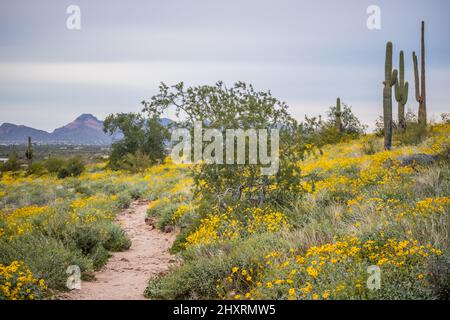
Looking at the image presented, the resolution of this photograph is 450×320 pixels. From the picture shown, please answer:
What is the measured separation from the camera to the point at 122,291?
21.1 feet

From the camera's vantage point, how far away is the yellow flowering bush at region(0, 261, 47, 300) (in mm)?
4898

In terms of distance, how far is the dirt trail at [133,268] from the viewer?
6.19 m

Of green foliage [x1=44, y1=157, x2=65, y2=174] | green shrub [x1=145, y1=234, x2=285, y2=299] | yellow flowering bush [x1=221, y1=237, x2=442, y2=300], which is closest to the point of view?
yellow flowering bush [x1=221, y1=237, x2=442, y2=300]

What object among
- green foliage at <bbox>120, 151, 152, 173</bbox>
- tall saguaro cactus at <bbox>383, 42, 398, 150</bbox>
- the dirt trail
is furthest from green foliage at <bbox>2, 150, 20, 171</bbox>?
tall saguaro cactus at <bbox>383, 42, 398, 150</bbox>

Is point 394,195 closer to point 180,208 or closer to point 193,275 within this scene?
point 193,275

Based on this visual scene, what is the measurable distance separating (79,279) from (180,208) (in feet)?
16.5

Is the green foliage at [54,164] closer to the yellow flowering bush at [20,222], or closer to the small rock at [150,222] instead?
the small rock at [150,222]

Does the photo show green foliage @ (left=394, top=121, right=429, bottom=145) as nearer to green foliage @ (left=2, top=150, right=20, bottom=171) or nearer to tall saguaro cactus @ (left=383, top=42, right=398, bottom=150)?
tall saguaro cactus @ (left=383, top=42, right=398, bottom=150)

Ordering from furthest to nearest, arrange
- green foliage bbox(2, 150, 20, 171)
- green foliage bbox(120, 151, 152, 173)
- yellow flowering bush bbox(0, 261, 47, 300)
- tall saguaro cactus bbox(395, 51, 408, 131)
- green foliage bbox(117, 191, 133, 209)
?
green foliage bbox(2, 150, 20, 171)
green foliage bbox(120, 151, 152, 173)
tall saguaro cactus bbox(395, 51, 408, 131)
green foliage bbox(117, 191, 133, 209)
yellow flowering bush bbox(0, 261, 47, 300)

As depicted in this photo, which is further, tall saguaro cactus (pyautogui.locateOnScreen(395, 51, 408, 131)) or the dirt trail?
tall saguaro cactus (pyautogui.locateOnScreen(395, 51, 408, 131))

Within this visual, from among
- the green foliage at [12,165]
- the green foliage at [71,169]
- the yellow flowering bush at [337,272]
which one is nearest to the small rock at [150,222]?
the yellow flowering bush at [337,272]

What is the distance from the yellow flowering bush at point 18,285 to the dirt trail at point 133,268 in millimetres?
506

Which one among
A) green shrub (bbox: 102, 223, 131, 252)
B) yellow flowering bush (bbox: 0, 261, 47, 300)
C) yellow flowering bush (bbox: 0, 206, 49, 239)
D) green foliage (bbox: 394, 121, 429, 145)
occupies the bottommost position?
green shrub (bbox: 102, 223, 131, 252)

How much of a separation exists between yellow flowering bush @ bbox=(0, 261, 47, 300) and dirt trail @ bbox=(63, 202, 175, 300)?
0.51m
